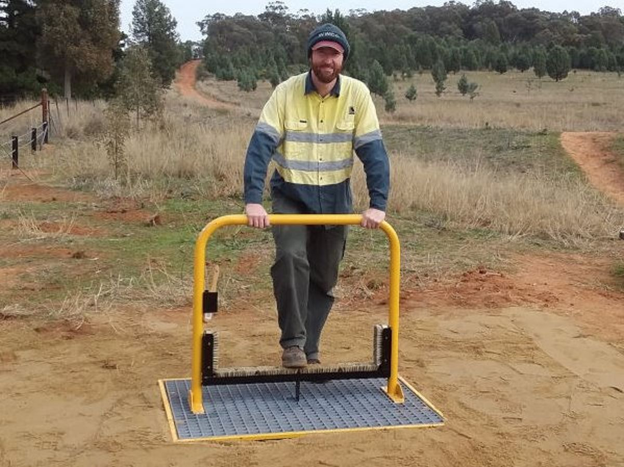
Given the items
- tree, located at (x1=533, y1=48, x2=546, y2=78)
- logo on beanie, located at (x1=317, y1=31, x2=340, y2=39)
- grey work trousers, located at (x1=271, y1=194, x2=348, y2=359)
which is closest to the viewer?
logo on beanie, located at (x1=317, y1=31, x2=340, y2=39)

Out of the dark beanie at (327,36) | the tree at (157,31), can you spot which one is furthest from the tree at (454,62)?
the dark beanie at (327,36)

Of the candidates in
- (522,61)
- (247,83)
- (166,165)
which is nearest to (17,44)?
(166,165)

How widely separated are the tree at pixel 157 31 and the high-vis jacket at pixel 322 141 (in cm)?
4118

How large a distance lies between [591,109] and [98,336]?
105 ft

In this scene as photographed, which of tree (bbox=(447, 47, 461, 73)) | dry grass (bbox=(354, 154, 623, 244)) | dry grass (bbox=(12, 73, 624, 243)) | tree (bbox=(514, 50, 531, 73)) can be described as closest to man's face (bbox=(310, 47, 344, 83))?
dry grass (bbox=(354, 154, 623, 244))

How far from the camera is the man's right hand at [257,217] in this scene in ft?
12.9

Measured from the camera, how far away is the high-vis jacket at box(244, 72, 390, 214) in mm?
4254

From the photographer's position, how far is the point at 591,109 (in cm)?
3403

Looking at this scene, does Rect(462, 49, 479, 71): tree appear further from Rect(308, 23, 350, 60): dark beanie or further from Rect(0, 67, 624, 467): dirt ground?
Rect(308, 23, 350, 60): dark beanie

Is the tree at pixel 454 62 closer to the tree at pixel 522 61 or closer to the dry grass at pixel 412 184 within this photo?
the tree at pixel 522 61

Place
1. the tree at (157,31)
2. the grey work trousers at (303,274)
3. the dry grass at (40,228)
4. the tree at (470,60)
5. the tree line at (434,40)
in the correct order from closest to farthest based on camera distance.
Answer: the grey work trousers at (303,274), the dry grass at (40,228), the tree at (157,31), the tree line at (434,40), the tree at (470,60)

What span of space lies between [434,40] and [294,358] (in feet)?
242

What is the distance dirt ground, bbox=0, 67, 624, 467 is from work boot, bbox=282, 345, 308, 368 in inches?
19.5

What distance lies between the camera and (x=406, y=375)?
492cm
